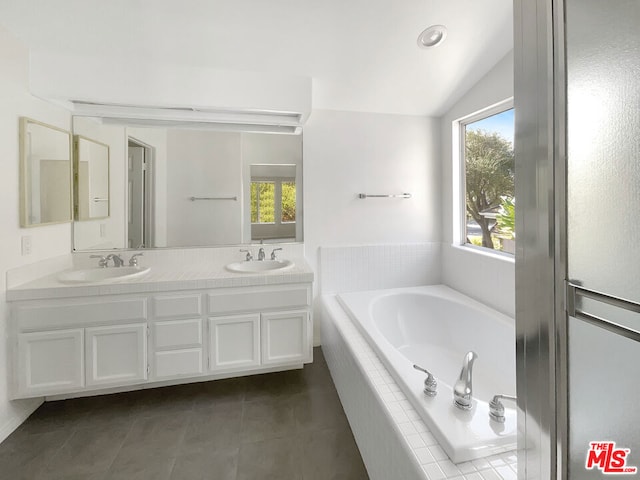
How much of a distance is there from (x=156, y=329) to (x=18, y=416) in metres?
0.88

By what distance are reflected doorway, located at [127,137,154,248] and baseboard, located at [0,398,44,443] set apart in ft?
3.69

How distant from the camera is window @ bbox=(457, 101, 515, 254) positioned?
7.78 feet

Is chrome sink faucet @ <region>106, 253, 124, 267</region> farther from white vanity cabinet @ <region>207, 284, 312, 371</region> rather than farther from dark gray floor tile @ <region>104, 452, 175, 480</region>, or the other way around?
dark gray floor tile @ <region>104, 452, 175, 480</region>

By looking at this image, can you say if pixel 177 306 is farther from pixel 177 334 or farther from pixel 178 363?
pixel 178 363

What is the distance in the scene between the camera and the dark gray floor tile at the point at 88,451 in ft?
5.09

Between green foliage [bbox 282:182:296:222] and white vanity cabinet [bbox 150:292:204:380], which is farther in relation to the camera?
green foliage [bbox 282:182:296:222]

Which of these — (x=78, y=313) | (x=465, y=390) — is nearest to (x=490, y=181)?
(x=465, y=390)

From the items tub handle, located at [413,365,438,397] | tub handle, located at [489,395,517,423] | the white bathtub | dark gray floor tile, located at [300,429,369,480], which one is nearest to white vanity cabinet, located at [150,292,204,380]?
dark gray floor tile, located at [300,429,369,480]

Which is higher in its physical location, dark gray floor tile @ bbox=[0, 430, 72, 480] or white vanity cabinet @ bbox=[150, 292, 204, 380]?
white vanity cabinet @ bbox=[150, 292, 204, 380]

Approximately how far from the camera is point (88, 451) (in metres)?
1.67

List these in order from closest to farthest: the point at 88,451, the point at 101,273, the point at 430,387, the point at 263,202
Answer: the point at 430,387 < the point at 88,451 < the point at 101,273 < the point at 263,202

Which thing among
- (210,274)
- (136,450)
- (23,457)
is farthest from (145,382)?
(210,274)

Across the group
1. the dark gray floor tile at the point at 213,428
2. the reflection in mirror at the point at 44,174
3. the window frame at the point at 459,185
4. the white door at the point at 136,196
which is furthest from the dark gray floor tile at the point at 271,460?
the window frame at the point at 459,185

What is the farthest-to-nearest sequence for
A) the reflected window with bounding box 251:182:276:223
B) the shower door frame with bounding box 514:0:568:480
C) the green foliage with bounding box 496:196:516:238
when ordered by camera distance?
the reflected window with bounding box 251:182:276:223
the green foliage with bounding box 496:196:516:238
the shower door frame with bounding box 514:0:568:480
